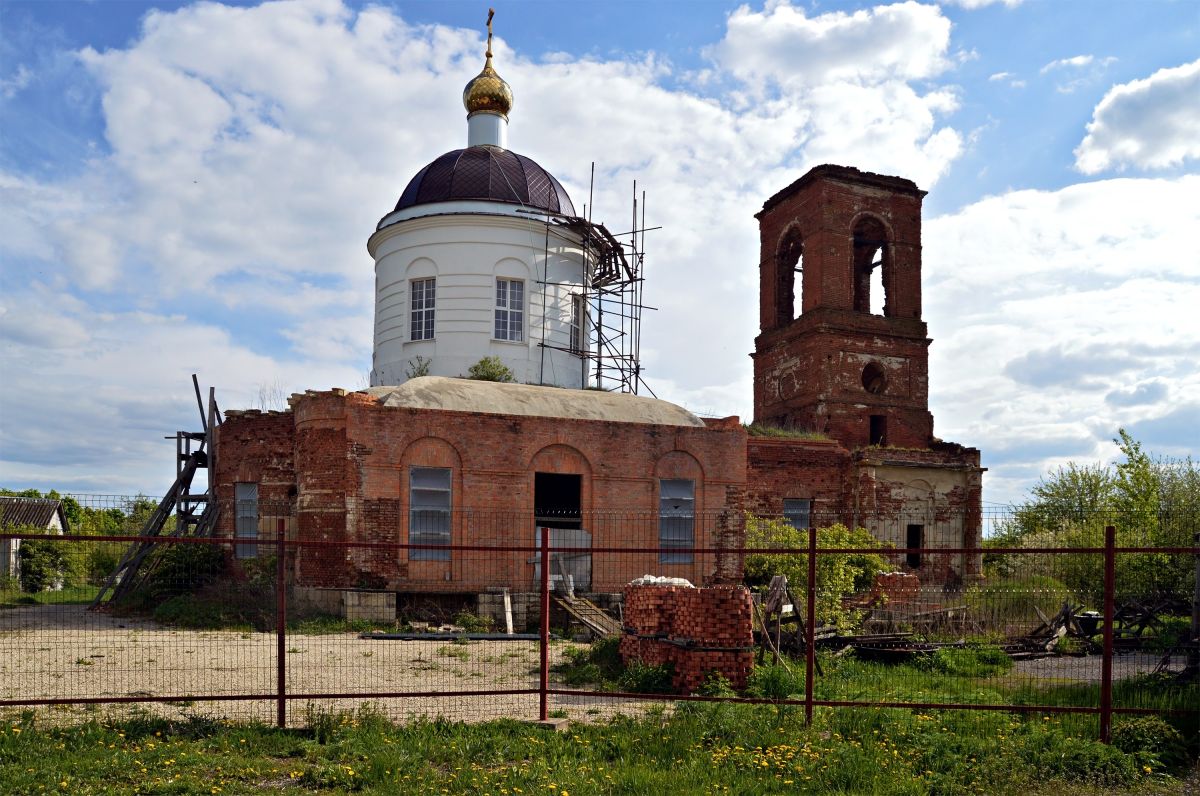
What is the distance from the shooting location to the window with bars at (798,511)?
2341 cm

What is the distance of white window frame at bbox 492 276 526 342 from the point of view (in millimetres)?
24719

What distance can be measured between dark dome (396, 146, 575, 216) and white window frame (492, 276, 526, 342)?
2.14m

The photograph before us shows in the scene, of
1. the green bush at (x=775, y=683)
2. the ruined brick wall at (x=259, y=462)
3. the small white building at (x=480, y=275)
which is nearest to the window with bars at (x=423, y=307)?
the small white building at (x=480, y=275)

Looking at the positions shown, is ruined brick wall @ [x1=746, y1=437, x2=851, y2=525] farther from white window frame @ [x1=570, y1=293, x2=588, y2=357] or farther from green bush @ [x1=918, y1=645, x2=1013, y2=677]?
green bush @ [x1=918, y1=645, x2=1013, y2=677]

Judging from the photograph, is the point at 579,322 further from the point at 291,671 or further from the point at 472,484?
the point at 291,671

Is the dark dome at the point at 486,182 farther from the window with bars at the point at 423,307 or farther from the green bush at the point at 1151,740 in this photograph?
the green bush at the point at 1151,740

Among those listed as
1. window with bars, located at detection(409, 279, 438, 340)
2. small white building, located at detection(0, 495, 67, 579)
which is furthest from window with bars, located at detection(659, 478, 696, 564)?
small white building, located at detection(0, 495, 67, 579)

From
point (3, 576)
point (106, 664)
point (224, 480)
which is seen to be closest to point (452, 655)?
point (106, 664)

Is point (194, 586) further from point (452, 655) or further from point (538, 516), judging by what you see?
point (452, 655)

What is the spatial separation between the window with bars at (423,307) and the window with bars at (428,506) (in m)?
7.05

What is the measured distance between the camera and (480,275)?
2445 cm

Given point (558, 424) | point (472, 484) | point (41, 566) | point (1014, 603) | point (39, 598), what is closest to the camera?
point (1014, 603)

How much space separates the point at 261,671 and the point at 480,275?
13.9 meters

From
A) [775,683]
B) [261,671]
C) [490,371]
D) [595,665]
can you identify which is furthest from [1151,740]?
[490,371]
